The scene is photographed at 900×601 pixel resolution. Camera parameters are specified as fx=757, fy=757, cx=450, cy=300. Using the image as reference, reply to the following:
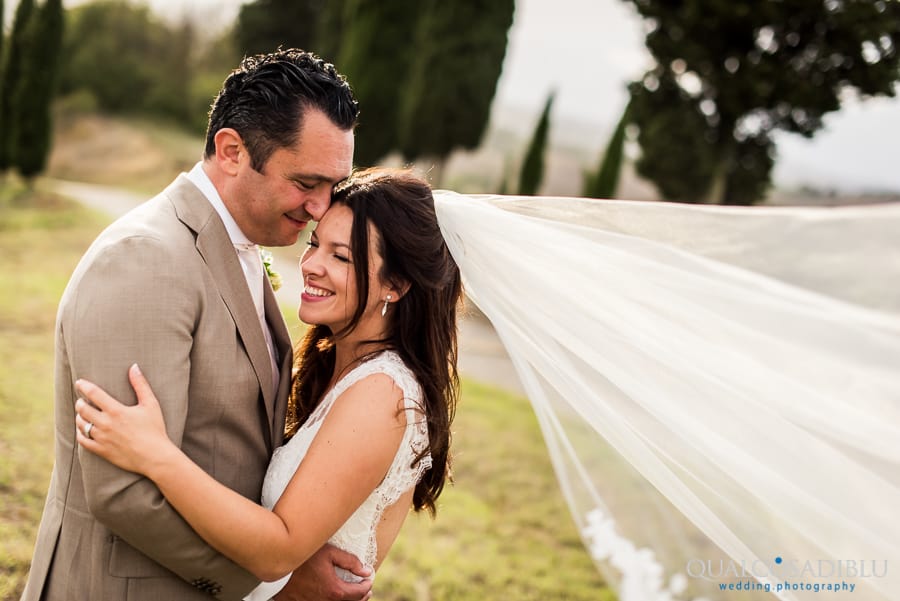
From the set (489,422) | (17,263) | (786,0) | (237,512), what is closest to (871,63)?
(786,0)

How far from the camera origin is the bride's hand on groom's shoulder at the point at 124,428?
72.6 inches

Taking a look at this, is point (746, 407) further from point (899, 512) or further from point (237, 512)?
point (237, 512)

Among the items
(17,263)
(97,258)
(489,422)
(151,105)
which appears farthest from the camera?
(151,105)

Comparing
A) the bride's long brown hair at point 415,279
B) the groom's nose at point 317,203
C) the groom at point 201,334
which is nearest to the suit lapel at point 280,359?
the groom at point 201,334

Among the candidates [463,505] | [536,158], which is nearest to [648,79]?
[536,158]

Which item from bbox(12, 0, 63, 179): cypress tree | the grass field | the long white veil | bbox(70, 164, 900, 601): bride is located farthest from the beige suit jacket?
bbox(12, 0, 63, 179): cypress tree

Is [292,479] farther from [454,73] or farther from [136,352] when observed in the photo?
[454,73]

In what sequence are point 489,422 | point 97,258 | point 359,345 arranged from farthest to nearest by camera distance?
point 489,422, point 359,345, point 97,258

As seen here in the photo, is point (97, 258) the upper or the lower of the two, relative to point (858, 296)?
lower

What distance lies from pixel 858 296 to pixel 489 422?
5995 millimetres

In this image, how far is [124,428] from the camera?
1.84m

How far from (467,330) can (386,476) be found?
36.2 ft

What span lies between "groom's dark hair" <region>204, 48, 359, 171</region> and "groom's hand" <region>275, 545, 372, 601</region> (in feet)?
4.24

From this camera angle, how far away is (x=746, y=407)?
88.8 inches
